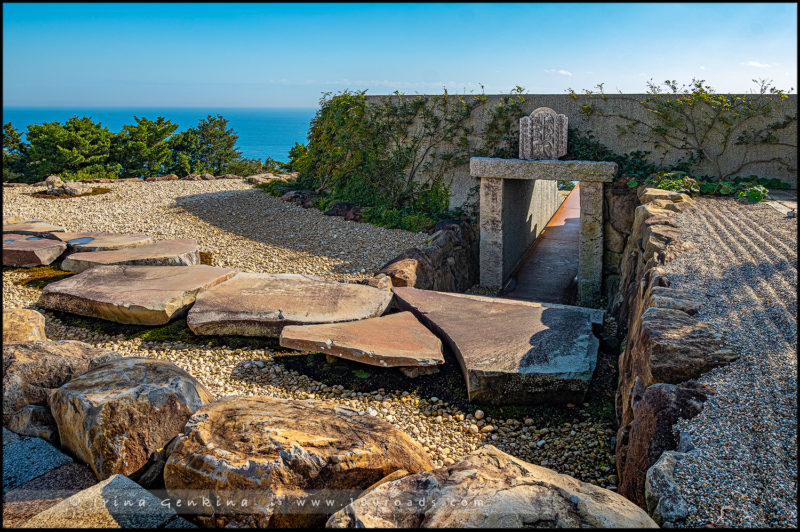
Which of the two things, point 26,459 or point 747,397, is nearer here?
point 747,397

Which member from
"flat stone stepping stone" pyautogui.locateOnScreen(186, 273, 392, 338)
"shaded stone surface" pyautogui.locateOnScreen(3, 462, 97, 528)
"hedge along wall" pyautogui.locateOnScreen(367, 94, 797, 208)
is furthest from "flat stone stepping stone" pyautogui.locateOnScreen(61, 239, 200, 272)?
"hedge along wall" pyautogui.locateOnScreen(367, 94, 797, 208)

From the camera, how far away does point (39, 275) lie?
23.5 ft

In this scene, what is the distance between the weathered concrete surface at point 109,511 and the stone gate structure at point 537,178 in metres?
7.09

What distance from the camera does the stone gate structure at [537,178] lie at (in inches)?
334

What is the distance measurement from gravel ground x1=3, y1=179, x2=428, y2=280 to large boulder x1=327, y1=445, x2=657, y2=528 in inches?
192

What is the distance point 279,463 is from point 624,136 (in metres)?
7.81

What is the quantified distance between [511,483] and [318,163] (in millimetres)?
9937

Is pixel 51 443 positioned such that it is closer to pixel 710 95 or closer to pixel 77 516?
pixel 77 516

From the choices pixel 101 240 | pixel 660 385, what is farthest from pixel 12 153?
pixel 660 385

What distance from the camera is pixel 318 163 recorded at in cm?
1175

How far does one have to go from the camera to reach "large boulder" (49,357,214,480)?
11.1ft

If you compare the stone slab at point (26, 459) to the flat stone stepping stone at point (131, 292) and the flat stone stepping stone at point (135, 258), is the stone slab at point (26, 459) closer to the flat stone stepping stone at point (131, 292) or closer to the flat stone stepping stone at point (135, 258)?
the flat stone stepping stone at point (131, 292)

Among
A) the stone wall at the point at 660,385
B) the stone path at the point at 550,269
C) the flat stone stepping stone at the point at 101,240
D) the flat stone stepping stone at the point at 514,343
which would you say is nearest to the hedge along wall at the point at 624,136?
the stone path at the point at 550,269

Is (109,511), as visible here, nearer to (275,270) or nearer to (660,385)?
(660,385)
